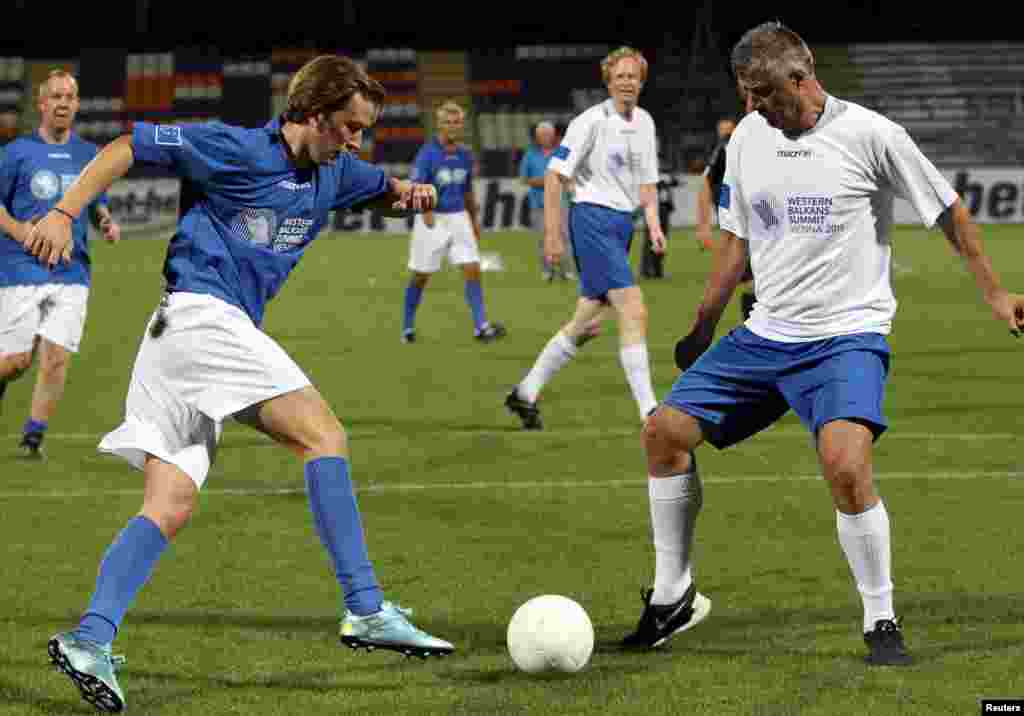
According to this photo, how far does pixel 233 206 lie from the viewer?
5438mm

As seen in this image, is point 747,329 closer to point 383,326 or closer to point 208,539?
point 208,539

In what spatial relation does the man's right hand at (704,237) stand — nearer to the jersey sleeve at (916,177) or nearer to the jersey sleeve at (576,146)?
the jersey sleeve at (576,146)

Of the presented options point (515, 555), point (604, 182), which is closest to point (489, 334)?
point (604, 182)

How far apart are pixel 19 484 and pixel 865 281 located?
18.0ft

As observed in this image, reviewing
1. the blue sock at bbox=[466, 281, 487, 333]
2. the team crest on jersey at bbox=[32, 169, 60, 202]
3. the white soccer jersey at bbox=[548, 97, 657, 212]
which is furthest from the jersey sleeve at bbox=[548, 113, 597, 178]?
the blue sock at bbox=[466, 281, 487, 333]

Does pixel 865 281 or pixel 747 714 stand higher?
pixel 865 281

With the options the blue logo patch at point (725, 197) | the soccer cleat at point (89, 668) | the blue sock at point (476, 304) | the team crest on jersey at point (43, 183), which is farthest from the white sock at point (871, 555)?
the blue sock at point (476, 304)

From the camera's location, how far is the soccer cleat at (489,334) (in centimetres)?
1717

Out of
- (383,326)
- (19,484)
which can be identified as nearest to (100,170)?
(19,484)

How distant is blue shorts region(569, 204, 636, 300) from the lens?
11.0 metres

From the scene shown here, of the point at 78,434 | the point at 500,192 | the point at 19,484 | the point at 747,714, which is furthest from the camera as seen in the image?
the point at 500,192

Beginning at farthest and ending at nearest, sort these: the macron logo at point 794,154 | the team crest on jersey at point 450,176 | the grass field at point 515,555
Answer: the team crest on jersey at point 450,176
the macron logo at point 794,154
the grass field at point 515,555

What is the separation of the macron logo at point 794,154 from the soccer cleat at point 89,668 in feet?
8.76

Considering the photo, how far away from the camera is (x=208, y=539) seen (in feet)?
26.1
